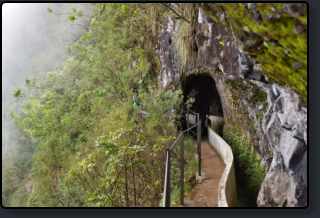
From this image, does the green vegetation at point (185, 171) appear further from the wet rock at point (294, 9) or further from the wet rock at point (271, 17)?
the wet rock at point (294, 9)

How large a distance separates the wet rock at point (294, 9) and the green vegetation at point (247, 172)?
5377 millimetres

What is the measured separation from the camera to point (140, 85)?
13.3 meters

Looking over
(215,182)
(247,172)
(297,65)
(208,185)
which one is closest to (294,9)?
(297,65)

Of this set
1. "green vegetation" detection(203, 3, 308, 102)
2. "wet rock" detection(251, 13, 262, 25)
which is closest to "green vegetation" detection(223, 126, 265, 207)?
"green vegetation" detection(203, 3, 308, 102)

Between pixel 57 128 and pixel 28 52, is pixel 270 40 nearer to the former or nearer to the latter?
pixel 57 128

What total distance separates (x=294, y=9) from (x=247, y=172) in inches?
238

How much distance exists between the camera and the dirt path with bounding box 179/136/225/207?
4.81 meters

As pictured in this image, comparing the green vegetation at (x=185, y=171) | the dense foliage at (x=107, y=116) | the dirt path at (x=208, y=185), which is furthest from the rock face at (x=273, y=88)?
the dense foliage at (x=107, y=116)

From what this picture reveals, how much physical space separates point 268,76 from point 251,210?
6.07 feet

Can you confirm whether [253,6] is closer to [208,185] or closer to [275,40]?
[275,40]

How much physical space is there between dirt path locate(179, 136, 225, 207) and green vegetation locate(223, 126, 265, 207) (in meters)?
0.71

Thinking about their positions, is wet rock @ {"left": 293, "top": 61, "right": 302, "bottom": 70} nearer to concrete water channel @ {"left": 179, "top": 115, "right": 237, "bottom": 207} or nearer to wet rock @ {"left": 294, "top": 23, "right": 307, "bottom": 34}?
wet rock @ {"left": 294, "top": 23, "right": 307, "bottom": 34}

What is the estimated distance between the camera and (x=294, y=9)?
156 cm

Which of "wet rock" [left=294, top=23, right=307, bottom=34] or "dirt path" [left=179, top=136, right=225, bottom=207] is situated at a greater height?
"wet rock" [left=294, top=23, right=307, bottom=34]
